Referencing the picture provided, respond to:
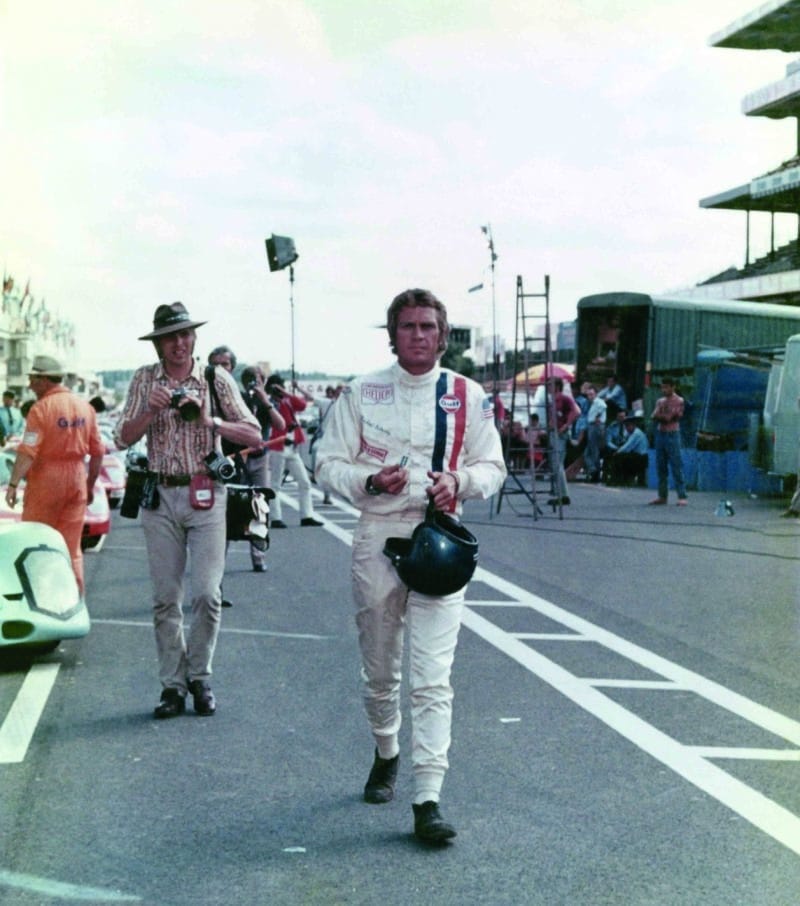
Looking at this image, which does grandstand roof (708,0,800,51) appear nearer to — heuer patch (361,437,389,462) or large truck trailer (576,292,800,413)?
large truck trailer (576,292,800,413)

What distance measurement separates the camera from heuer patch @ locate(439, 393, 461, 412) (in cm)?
529

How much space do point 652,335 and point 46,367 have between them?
18540mm

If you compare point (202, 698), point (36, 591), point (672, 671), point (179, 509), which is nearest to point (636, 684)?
point (672, 671)

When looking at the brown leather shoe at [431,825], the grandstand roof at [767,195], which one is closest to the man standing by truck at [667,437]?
the brown leather shoe at [431,825]

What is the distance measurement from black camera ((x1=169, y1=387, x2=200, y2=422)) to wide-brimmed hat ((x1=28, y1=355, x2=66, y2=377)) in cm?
259

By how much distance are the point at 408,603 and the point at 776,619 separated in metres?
5.32

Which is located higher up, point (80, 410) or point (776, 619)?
point (80, 410)

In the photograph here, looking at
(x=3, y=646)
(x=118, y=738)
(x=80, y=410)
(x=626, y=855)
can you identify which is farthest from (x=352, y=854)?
(x=80, y=410)

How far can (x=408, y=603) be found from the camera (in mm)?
5301

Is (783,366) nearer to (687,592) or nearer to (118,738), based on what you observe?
(687,592)

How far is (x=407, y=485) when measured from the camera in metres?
5.22

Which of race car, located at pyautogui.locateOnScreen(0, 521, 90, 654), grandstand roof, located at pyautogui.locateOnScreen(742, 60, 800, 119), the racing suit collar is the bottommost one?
race car, located at pyautogui.locateOnScreen(0, 521, 90, 654)

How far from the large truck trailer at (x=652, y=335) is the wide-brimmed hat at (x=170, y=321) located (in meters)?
19.8

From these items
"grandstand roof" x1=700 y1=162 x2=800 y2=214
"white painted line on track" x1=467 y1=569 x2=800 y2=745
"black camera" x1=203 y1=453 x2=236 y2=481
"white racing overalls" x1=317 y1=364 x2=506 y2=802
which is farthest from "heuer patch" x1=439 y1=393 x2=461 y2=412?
"grandstand roof" x1=700 y1=162 x2=800 y2=214
